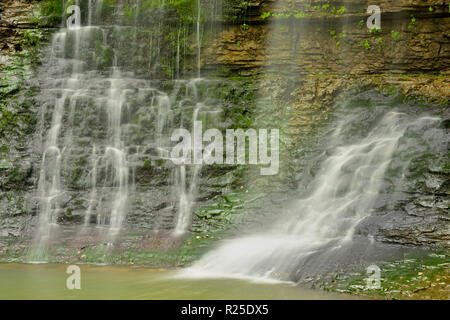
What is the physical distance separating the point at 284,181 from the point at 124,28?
6443 millimetres

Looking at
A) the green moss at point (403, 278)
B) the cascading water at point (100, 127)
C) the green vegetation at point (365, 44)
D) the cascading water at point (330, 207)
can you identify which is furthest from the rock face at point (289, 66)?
the green moss at point (403, 278)

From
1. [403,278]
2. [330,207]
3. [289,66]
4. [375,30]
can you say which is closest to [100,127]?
[289,66]

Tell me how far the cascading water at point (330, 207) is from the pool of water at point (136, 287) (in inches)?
19.9

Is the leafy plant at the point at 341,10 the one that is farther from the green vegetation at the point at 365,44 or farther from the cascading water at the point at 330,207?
the cascading water at the point at 330,207

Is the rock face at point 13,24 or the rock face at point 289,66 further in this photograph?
the rock face at point 13,24

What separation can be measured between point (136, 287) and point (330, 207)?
4.05 meters

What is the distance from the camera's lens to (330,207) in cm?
836

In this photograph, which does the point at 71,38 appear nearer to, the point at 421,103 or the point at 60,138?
the point at 60,138

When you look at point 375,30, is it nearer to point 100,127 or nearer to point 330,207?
point 330,207

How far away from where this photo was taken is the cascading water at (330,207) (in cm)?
703

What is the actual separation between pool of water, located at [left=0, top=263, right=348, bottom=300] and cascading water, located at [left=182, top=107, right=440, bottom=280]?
0.51 m

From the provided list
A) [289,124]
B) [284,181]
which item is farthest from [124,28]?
[284,181]

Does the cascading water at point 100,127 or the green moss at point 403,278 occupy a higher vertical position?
the cascading water at point 100,127

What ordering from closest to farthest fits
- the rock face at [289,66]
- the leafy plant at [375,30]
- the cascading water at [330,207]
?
the cascading water at [330,207]
the rock face at [289,66]
the leafy plant at [375,30]
